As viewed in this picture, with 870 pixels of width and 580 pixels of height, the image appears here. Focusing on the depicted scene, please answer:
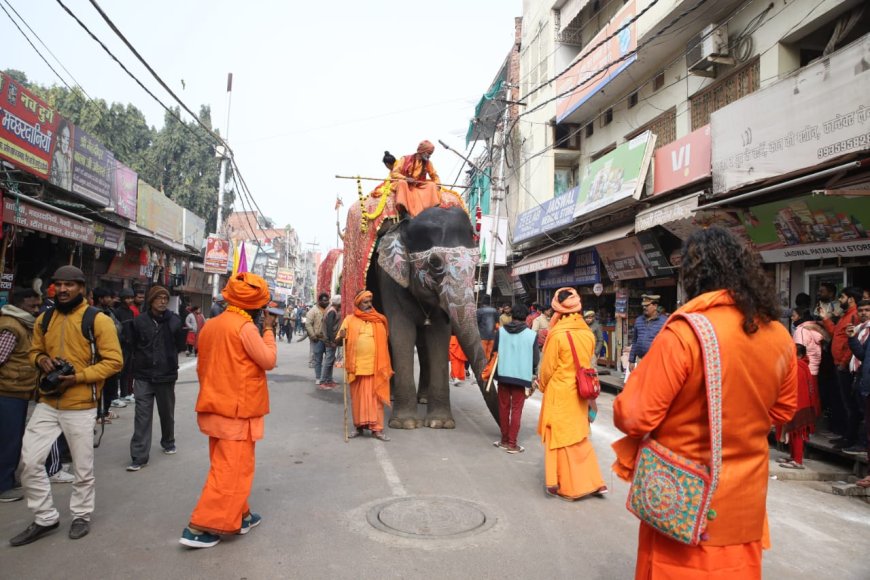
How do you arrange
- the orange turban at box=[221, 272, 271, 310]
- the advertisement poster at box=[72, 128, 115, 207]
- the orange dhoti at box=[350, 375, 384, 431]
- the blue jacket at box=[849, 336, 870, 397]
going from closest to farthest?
1. the orange turban at box=[221, 272, 271, 310]
2. the blue jacket at box=[849, 336, 870, 397]
3. the orange dhoti at box=[350, 375, 384, 431]
4. the advertisement poster at box=[72, 128, 115, 207]

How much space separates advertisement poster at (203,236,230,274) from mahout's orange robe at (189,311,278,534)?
1488 centimetres

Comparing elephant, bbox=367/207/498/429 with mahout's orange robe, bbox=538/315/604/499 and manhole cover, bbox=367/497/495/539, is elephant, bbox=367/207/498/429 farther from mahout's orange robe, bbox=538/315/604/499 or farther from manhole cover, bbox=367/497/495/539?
manhole cover, bbox=367/497/495/539

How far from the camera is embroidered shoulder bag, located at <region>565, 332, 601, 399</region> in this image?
15.6ft

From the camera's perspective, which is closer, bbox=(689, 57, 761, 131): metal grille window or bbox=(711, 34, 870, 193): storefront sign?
bbox=(711, 34, 870, 193): storefront sign

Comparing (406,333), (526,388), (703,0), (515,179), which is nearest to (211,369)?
(526,388)

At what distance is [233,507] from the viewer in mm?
3520

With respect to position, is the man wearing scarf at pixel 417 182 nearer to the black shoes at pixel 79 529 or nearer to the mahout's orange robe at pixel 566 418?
the mahout's orange robe at pixel 566 418

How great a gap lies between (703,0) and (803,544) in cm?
912

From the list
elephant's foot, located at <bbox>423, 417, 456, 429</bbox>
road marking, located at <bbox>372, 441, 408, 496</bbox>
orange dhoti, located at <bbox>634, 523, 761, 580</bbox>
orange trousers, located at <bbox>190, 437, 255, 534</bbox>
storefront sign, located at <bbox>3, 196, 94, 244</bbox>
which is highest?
storefront sign, located at <bbox>3, 196, 94, 244</bbox>

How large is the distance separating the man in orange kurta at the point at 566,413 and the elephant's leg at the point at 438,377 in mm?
2349

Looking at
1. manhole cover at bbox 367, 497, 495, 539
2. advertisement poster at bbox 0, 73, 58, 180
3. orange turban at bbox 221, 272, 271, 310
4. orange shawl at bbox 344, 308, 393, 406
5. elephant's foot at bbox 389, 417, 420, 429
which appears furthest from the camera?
advertisement poster at bbox 0, 73, 58, 180

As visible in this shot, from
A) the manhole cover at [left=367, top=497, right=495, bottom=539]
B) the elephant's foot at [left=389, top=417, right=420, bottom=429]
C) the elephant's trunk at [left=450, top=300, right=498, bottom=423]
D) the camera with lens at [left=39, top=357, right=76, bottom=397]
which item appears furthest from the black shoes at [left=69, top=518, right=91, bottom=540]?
the elephant's trunk at [left=450, top=300, right=498, bottom=423]

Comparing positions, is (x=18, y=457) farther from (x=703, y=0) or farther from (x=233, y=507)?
(x=703, y=0)

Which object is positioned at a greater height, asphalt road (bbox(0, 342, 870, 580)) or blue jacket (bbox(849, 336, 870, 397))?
blue jacket (bbox(849, 336, 870, 397))
